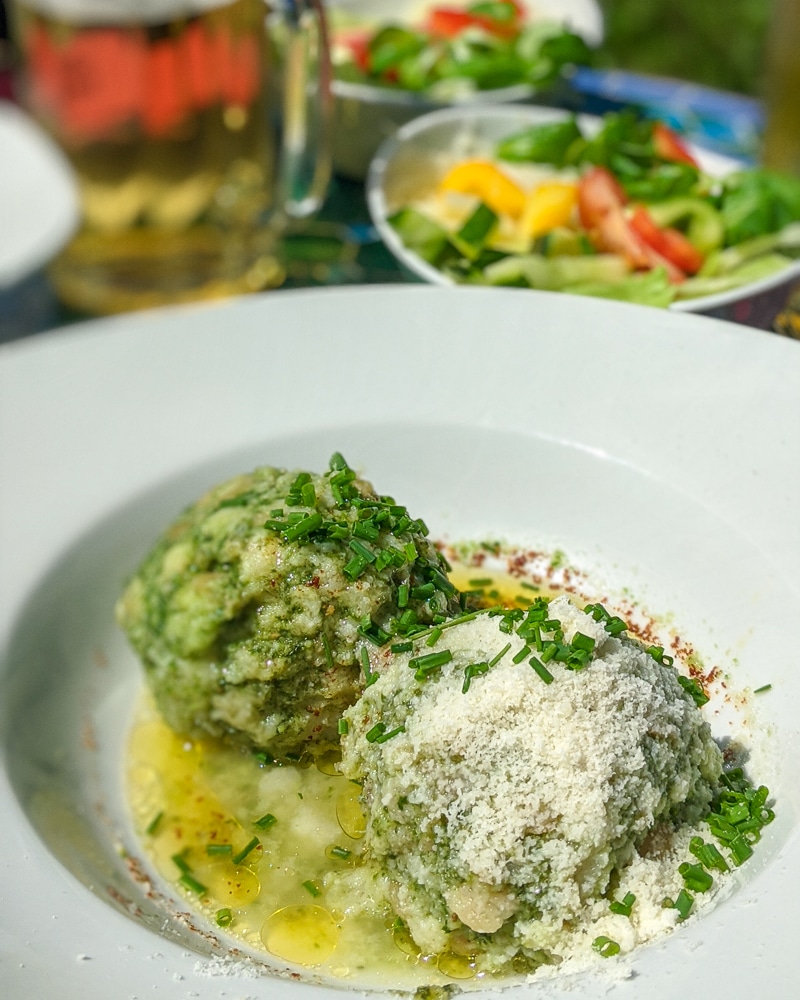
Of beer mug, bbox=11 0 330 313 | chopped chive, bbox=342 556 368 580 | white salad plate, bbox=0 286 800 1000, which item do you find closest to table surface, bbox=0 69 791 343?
beer mug, bbox=11 0 330 313

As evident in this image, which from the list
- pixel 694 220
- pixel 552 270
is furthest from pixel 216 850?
pixel 694 220

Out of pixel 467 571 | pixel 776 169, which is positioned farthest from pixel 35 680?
pixel 776 169

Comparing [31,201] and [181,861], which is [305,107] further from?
[181,861]

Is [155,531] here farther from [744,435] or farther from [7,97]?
[7,97]

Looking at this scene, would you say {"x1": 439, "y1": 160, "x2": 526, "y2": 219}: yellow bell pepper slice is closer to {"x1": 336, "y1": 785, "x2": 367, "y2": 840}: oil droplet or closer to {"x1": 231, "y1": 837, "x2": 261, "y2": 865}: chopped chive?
{"x1": 336, "y1": 785, "x2": 367, "y2": 840}: oil droplet

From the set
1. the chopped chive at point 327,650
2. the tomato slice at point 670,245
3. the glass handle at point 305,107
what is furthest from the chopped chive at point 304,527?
the glass handle at point 305,107

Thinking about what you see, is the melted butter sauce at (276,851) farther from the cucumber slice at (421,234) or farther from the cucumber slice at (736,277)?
the cucumber slice at (421,234)

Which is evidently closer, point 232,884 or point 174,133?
point 232,884
